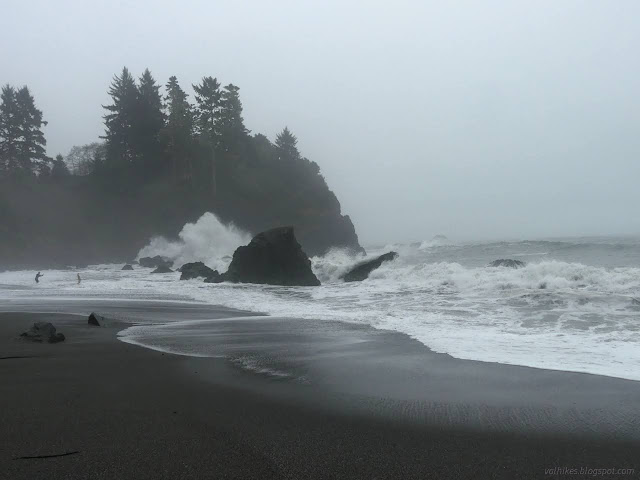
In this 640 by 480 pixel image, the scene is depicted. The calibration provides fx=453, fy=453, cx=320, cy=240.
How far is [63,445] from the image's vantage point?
313cm

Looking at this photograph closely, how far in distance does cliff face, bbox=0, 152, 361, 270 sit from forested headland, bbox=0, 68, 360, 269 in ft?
0.39

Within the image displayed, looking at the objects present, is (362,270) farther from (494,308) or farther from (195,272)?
(494,308)

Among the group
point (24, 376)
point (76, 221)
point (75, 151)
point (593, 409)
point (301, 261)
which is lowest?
point (593, 409)

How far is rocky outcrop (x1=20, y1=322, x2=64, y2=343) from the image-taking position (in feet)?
23.5

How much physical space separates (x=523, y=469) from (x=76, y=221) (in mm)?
54746

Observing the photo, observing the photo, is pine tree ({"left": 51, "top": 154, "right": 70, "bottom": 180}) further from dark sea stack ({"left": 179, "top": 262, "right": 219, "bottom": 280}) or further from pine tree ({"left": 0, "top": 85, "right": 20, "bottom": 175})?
dark sea stack ({"left": 179, "top": 262, "right": 219, "bottom": 280})

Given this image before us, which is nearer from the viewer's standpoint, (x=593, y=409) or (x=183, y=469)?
(x=183, y=469)

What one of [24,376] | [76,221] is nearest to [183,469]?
[24,376]

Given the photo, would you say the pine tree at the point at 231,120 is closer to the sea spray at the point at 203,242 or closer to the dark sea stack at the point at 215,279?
the sea spray at the point at 203,242

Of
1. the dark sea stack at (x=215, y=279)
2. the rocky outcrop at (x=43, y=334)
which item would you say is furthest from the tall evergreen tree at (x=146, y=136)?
the rocky outcrop at (x=43, y=334)

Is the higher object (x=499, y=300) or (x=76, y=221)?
(x=76, y=221)

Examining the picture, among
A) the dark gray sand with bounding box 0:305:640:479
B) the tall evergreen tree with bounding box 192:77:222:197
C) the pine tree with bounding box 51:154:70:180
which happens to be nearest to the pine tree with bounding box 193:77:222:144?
the tall evergreen tree with bounding box 192:77:222:197

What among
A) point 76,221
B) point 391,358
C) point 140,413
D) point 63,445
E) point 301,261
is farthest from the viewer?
point 76,221

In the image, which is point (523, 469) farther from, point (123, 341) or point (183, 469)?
point (123, 341)
